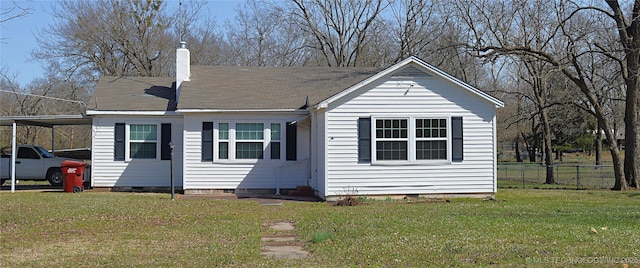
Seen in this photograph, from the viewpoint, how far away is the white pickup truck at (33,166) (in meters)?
23.9

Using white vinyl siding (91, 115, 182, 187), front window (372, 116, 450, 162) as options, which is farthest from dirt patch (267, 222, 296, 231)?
white vinyl siding (91, 115, 182, 187)

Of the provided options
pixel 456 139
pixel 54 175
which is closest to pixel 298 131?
pixel 456 139

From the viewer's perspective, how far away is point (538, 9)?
26.5 m

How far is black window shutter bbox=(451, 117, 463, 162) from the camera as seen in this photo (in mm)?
19359

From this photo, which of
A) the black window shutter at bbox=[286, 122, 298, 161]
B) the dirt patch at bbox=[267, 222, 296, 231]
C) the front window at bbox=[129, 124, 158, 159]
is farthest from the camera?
the front window at bbox=[129, 124, 158, 159]

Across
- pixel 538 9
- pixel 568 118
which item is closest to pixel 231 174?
pixel 538 9

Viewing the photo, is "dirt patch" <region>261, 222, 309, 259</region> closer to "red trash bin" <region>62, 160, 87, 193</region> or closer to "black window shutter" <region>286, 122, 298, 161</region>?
"black window shutter" <region>286, 122, 298, 161</region>

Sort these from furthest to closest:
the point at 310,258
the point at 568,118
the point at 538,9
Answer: the point at 568,118
the point at 538,9
the point at 310,258

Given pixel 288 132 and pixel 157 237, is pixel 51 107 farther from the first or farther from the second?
pixel 157 237

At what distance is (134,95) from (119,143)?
2.17 m

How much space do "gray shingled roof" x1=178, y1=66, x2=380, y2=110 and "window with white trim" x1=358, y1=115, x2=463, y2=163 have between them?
12.5 ft

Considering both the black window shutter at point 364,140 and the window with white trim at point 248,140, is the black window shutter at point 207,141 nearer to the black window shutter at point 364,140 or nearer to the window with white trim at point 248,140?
the window with white trim at point 248,140

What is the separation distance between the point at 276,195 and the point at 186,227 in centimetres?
834

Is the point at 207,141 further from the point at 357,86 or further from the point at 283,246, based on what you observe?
the point at 283,246
